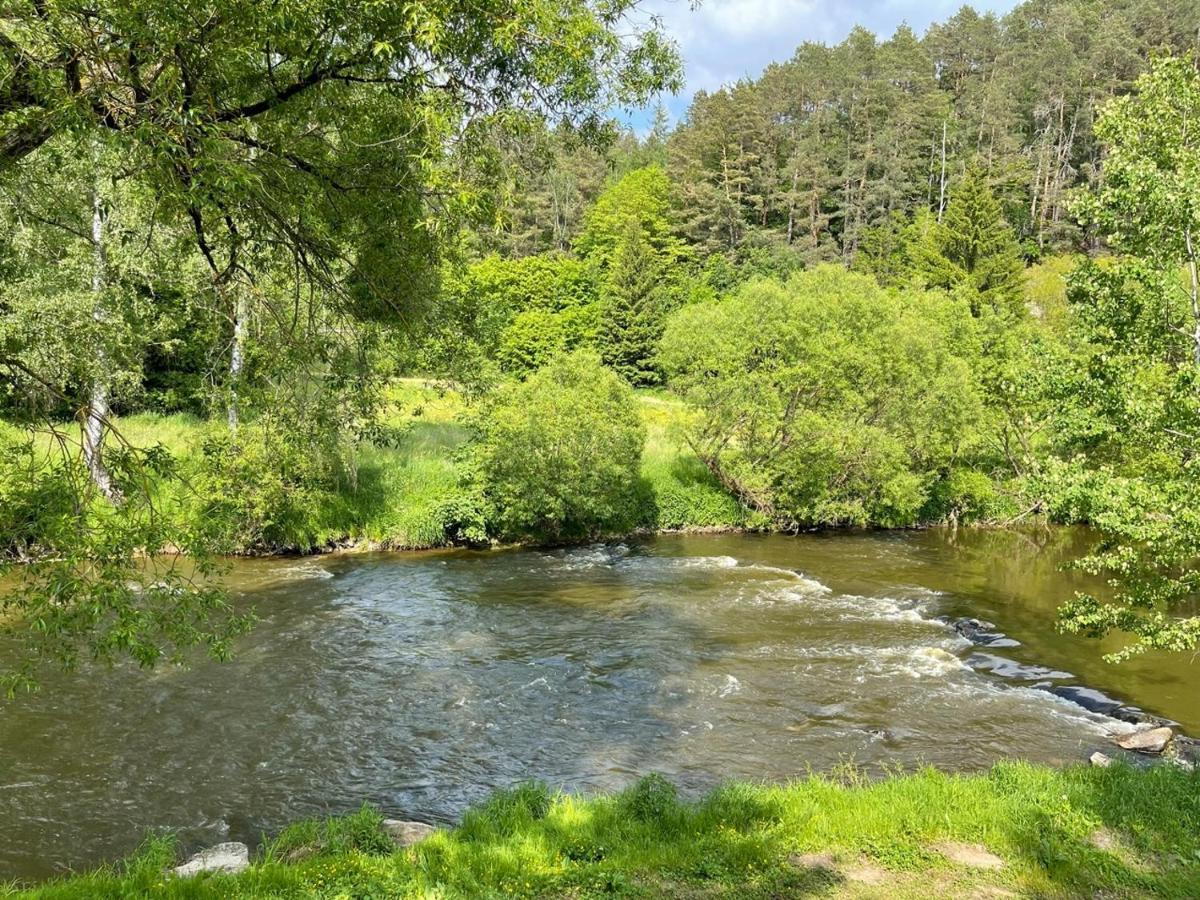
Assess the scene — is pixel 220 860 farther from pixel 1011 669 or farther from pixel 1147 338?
pixel 1011 669

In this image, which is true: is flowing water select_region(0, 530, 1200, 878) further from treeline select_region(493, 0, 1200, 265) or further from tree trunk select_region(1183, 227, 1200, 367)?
treeline select_region(493, 0, 1200, 265)

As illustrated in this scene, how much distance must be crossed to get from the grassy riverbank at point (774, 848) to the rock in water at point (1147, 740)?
12.1ft

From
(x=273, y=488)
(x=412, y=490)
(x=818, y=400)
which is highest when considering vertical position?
(x=818, y=400)

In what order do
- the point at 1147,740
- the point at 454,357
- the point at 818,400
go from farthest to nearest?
the point at 818,400 < the point at 1147,740 < the point at 454,357

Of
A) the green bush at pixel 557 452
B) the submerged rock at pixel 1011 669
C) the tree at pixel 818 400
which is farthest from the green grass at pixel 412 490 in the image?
the submerged rock at pixel 1011 669

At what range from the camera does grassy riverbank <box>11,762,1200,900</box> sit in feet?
20.3

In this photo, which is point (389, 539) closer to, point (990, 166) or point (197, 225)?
→ point (197, 225)

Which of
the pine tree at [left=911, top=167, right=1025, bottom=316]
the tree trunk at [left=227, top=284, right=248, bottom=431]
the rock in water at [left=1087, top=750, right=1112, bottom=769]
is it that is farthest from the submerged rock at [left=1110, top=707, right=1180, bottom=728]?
the pine tree at [left=911, top=167, right=1025, bottom=316]

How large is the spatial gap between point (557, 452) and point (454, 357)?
50.0 ft

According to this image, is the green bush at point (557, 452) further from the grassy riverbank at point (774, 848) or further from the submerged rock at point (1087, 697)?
the grassy riverbank at point (774, 848)

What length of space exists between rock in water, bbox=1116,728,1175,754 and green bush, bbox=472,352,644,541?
620 inches

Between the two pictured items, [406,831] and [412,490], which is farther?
[412,490]

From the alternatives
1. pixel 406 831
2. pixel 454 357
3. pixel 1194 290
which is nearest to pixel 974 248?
pixel 1194 290

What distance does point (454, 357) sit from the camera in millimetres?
9883
